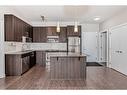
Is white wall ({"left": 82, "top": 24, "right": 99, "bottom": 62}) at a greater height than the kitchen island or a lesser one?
greater

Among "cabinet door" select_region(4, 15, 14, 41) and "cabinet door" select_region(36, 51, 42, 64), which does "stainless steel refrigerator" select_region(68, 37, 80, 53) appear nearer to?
"cabinet door" select_region(36, 51, 42, 64)

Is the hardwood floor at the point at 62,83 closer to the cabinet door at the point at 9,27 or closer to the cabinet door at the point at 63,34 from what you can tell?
the cabinet door at the point at 9,27

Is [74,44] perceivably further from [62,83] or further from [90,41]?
[62,83]

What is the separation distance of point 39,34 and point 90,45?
322 centimetres

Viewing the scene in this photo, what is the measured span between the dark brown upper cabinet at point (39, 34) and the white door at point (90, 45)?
8.00 feet

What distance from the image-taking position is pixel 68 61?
6.00 meters

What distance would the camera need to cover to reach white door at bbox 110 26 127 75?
21.8 feet

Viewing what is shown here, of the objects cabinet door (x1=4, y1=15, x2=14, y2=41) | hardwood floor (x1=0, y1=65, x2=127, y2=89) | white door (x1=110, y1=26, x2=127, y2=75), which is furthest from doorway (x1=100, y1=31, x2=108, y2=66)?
cabinet door (x1=4, y1=15, x2=14, y2=41)

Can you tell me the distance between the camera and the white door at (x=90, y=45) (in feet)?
35.0

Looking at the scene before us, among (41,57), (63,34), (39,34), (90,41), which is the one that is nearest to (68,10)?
(63,34)

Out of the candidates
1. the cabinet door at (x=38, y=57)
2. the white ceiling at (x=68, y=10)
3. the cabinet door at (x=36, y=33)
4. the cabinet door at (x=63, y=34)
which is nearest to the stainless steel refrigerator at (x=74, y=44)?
the cabinet door at (x=63, y=34)

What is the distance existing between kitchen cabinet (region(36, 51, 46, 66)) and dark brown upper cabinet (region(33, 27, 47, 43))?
822 mm
